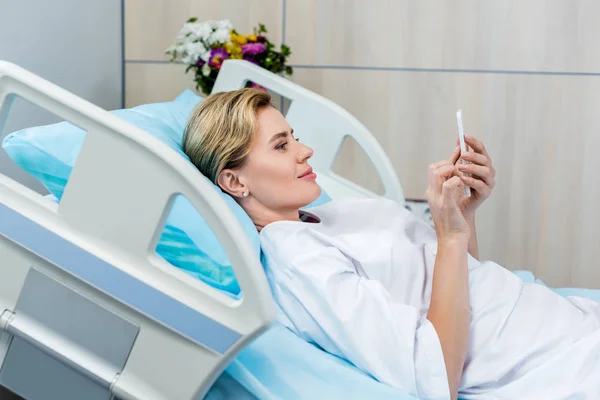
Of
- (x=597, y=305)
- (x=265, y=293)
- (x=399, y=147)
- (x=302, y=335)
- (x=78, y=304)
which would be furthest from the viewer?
(x=399, y=147)

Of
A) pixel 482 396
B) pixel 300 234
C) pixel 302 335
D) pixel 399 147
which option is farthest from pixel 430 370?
pixel 399 147

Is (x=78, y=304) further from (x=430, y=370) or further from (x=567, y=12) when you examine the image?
(x=567, y=12)

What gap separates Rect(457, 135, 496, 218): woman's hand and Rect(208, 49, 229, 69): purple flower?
3.31 feet

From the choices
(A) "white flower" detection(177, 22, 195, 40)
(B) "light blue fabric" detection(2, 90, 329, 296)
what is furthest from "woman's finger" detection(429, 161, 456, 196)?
(A) "white flower" detection(177, 22, 195, 40)

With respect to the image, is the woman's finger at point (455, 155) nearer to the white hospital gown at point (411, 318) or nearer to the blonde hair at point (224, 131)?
the white hospital gown at point (411, 318)

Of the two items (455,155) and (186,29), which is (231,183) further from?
(186,29)

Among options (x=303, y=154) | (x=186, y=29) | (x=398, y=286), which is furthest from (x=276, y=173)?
(x=186, y=29)

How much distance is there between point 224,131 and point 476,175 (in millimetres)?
574

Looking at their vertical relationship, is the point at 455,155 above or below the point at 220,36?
below

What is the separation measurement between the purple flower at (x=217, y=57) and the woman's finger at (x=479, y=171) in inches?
41.5

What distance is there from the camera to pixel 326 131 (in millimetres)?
2133

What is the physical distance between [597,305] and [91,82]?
1788 mm

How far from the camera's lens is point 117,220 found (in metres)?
1.18

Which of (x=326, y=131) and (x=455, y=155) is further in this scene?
(x=326, y=131)
